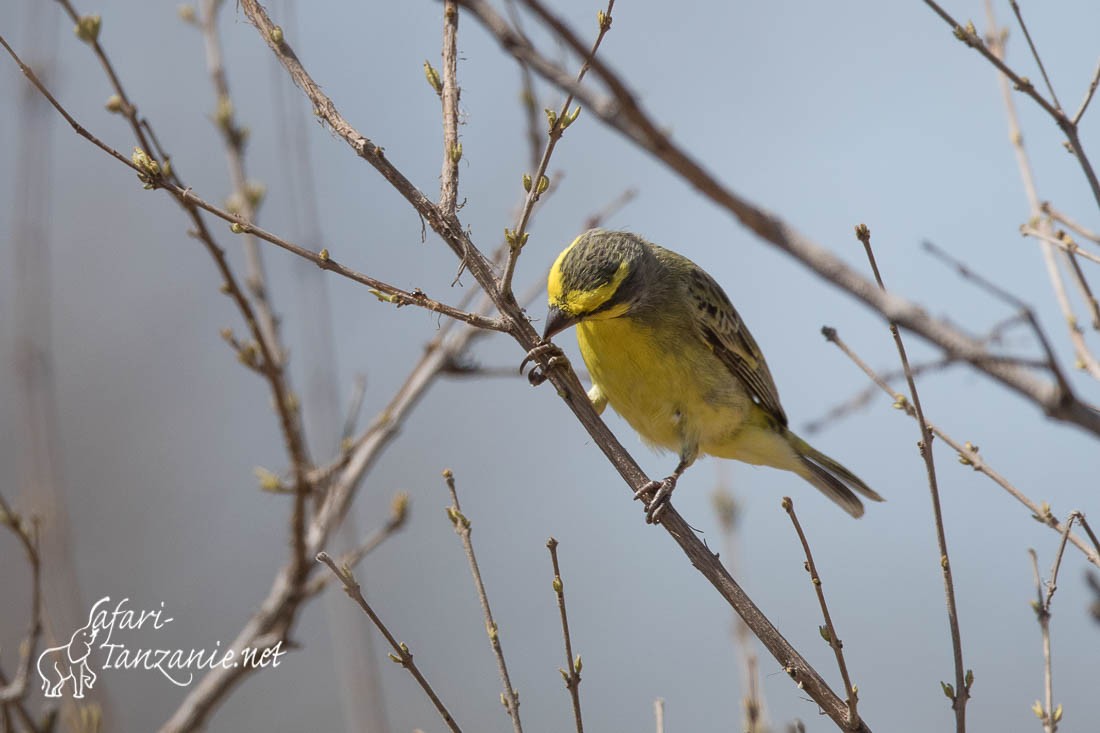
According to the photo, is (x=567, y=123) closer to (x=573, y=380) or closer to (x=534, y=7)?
(x=573, y=380)

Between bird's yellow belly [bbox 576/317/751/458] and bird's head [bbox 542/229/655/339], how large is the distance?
16 centimetres

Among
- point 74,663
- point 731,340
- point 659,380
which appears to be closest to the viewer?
point 74,663

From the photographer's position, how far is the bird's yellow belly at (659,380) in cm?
460

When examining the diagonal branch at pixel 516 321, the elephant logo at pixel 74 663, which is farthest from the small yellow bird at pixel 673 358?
the elephant logo at pixel 74 663

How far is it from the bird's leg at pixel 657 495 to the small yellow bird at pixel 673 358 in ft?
0.09

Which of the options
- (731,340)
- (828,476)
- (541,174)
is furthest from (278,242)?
(828,476)

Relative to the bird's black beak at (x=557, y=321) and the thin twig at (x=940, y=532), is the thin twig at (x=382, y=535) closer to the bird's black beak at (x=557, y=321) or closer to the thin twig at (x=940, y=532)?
the bird's black beak at (x=557, y=321)

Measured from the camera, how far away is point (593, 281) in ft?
14.0

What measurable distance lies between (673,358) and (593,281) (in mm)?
683

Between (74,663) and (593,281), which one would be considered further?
(593,281)

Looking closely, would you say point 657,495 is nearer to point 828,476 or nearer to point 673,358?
point 673,358

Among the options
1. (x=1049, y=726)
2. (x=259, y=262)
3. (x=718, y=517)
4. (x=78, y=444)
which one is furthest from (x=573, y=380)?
(x=78, y=444)

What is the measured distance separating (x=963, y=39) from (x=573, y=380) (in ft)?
5.19

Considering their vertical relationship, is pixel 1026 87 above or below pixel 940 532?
above
